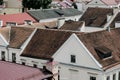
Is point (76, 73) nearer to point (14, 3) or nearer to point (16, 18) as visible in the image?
point (16, 18)

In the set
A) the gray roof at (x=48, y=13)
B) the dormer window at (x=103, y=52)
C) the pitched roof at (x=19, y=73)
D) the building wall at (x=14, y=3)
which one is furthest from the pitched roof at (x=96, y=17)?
the building wall at (x=14, y=3)

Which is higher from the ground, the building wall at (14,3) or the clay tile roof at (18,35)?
the building wall at (14,3)

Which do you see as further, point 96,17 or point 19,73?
point 96,17

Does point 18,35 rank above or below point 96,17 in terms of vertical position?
below

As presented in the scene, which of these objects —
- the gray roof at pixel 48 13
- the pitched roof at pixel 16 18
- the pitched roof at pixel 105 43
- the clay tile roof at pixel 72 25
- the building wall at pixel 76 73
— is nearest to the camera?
the building wall at pixel 76 73

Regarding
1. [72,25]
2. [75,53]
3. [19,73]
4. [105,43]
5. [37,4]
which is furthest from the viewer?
[37,4]

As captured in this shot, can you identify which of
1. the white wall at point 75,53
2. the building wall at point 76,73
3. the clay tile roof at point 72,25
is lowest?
the building wall at point 76,73

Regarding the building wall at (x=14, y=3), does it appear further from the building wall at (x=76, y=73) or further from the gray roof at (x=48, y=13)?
the building wall at (x=76, y=73)

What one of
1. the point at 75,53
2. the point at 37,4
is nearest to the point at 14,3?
the point at 37,4

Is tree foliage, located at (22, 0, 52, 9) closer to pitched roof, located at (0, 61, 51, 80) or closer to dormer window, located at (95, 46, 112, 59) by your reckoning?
dormer window, located at (95, 46, 112, 59)
